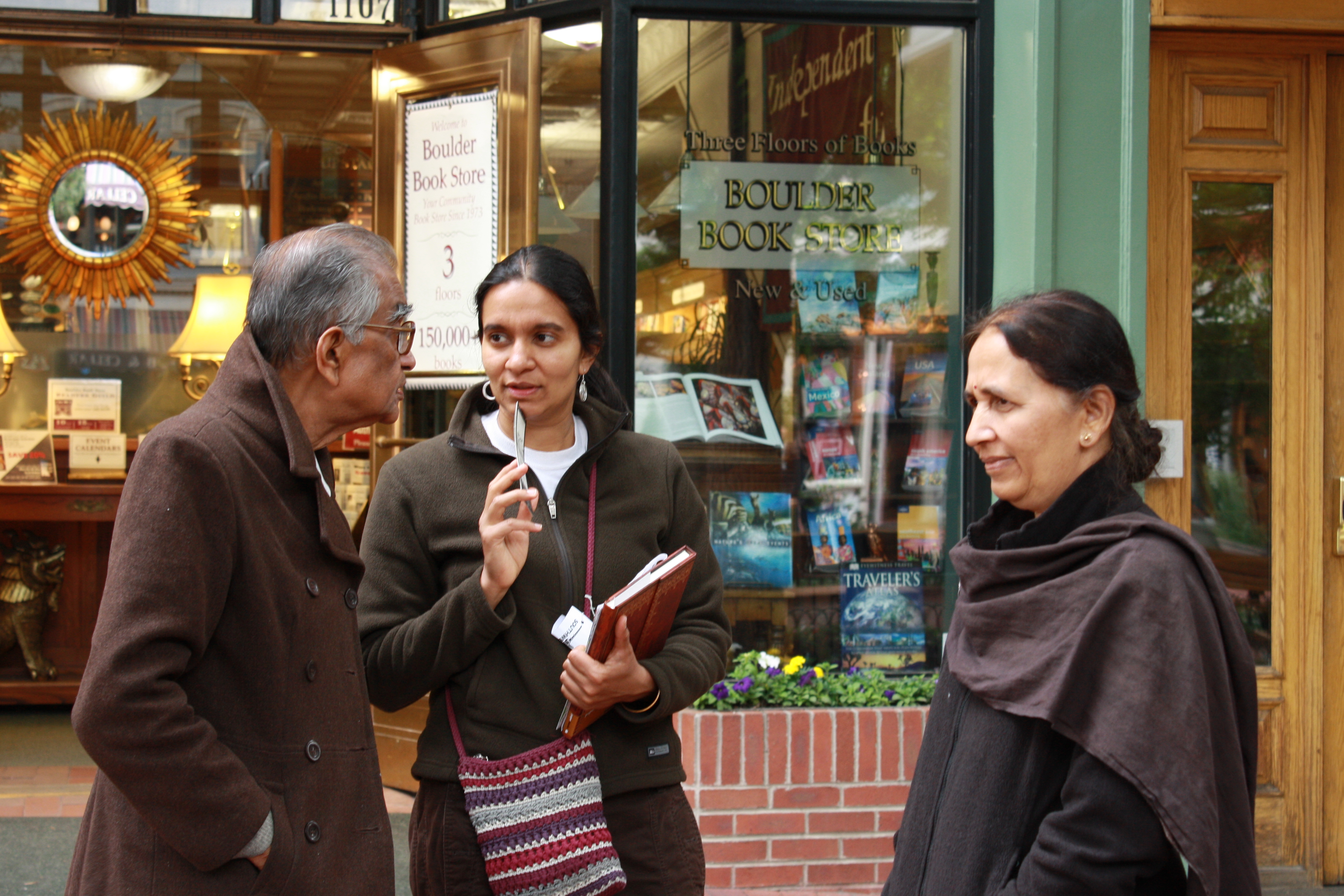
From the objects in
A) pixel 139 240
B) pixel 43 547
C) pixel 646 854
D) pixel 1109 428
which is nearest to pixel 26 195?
pixel 139 240

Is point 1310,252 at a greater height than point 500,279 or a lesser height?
greater

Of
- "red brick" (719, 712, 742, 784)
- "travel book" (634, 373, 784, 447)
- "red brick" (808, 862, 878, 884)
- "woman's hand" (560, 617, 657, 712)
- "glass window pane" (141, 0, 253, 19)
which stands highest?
"glass window pane" (141, 0, 253, 19)

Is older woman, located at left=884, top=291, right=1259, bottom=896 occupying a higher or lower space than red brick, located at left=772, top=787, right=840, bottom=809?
higher

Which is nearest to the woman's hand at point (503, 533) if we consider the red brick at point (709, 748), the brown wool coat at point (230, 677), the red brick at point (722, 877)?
the brown wool coat at point (230, 677)

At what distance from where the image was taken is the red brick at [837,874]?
156 inches

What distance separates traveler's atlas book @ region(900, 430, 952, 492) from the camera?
470 centimetres

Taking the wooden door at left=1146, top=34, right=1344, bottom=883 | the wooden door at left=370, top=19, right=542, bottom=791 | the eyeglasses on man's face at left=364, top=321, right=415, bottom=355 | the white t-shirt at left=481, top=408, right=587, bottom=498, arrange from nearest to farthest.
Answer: the eyeglasses on man's face at left=364, top=321, right=415, bottom=355
the white t-shirt at left=481, top=408, right=587, bottom=498
the wooden door at left=1146, top=34, right=1344, bottom=883
the wooden door at left=370, top=19, right=542, bottom=791

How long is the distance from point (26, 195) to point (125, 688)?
746 cm

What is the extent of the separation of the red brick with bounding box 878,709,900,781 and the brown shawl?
229 centimetres

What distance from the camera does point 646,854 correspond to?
85.9 inches

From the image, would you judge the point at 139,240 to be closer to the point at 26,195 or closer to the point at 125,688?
the point at 26,195

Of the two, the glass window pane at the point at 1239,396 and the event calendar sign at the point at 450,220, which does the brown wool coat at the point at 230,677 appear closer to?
the event calendar sign at the point at 450,220

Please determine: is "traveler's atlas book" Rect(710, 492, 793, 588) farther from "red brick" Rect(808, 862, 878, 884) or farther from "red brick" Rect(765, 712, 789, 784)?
Result: "red brick" Rect(808, 862, 878, 884)

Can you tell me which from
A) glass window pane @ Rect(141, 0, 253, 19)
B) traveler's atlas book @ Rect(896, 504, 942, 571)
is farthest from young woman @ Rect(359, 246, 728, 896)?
glass window pane @ Rect(141, 0, 253, 19)
